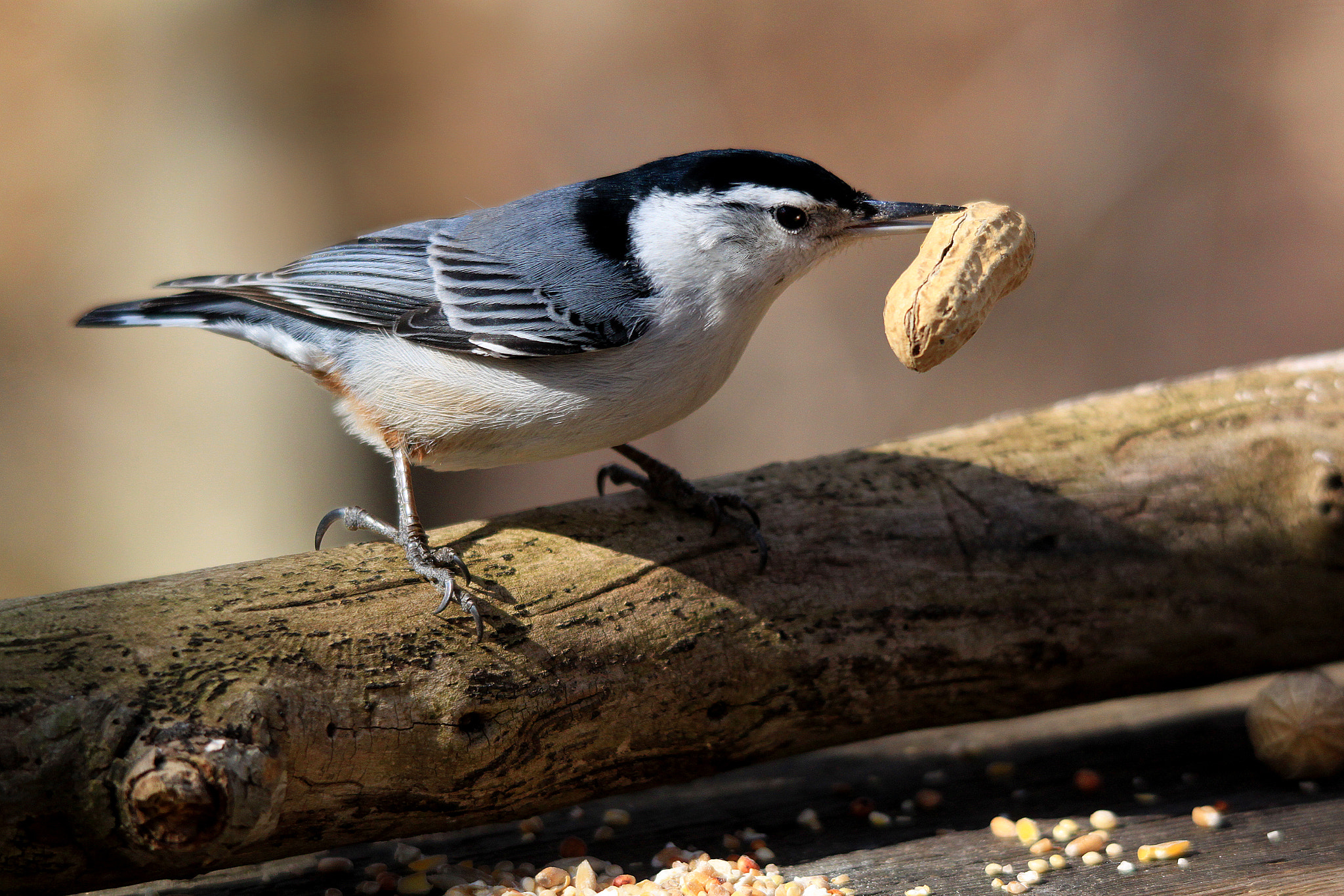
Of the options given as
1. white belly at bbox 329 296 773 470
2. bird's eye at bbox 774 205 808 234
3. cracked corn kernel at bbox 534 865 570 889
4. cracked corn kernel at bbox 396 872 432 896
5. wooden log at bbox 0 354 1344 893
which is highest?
bird's eye at bbox 774 205 808 234

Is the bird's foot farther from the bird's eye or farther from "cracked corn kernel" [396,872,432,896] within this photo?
the bird's eye

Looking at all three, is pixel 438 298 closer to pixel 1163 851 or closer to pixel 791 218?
pixel 791 218

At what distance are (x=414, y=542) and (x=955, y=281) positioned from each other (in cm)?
114

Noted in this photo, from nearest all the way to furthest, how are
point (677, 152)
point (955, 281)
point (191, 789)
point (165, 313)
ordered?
point (191, 789) → point (955, 281) → point (165, 313) → point (677, 152)

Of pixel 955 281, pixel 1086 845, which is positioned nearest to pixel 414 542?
pixel 955 281

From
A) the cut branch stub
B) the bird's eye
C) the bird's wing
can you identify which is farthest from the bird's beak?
the cut branch stub

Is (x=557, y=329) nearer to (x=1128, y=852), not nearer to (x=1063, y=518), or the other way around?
(x=1063, y=518)

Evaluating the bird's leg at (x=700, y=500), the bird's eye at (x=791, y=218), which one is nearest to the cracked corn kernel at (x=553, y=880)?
the bird's leg at (x=700, y=500)

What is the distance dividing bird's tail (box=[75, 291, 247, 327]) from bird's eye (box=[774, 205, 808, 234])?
1282 mm

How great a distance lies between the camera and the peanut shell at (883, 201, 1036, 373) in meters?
2.05

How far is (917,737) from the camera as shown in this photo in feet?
8.99

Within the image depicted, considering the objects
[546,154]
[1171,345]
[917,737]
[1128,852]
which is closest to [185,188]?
[546,154]

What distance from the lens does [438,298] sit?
7.73 feet

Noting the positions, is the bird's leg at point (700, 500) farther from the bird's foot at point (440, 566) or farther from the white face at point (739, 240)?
the bird's foot at point (440, 566)
